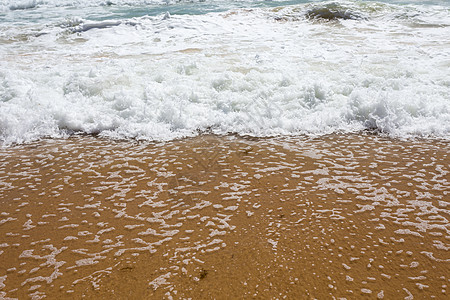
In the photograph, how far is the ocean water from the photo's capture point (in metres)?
3.71

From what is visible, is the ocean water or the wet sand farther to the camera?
the ocean water

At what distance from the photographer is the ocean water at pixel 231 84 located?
3.71m

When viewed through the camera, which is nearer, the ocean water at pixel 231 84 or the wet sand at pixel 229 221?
the wet sand at pixel 229 221

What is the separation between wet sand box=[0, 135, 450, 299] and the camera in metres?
A: 1.78

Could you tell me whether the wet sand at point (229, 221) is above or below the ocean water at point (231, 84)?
below

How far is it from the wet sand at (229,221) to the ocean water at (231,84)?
506 mm

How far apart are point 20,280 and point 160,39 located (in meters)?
7.57

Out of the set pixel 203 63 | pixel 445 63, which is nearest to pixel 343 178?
pixel 203 63

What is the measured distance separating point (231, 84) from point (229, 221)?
2.86 m

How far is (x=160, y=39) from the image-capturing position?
8273 mm

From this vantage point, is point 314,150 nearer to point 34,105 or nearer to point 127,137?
point 127,137

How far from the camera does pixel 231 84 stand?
4609mm

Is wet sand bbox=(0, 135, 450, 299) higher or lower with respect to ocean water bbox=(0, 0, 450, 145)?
lower

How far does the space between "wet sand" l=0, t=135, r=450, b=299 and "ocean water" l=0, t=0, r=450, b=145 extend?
0.51m
